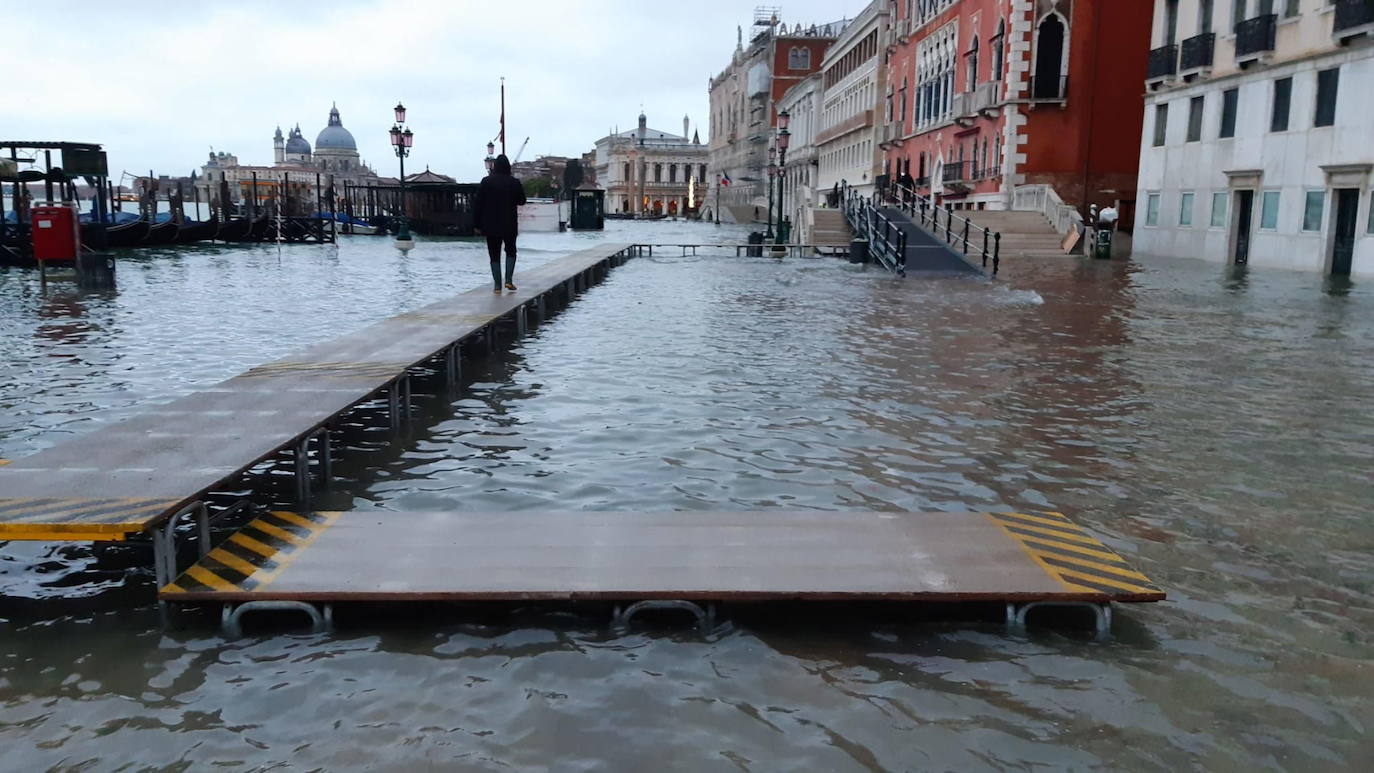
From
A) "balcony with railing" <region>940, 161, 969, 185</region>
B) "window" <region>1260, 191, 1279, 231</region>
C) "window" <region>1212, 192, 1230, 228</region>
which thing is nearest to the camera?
"window" <region>1260, 191, 1279, 231</region>

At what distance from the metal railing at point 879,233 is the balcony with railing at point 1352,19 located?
992 cm

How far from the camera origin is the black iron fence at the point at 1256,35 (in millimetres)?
26594

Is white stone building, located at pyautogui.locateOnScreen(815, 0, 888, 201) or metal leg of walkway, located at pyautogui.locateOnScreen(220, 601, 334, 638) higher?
white stone building, located at pyautogui.locateOnScreen(815, 0, 888, 201)

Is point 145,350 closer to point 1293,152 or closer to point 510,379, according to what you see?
point 510,379

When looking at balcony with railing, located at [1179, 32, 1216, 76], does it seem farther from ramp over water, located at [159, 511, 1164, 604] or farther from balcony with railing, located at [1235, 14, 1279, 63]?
ramp over water, located at [159, 511, 1164, 604]

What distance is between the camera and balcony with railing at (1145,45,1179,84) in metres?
31.7

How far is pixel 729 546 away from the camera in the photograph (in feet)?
18.4

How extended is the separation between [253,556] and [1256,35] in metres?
28.2

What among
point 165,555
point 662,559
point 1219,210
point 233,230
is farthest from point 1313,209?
point 233,230

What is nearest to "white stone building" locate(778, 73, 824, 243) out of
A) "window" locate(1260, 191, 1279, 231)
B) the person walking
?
→ "window" locate(1260, 191, 1279, 231)

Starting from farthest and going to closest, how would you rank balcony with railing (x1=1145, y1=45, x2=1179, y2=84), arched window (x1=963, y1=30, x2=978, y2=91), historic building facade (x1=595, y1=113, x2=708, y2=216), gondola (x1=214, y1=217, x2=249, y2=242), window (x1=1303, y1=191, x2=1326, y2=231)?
historic building facade (x1=595, y1=113, x2=708, y2=216), gondola (x1=214, y1=217, x2=249, y2=242), arched window (x1=963, y1=30, x2=978, y2=91), balcony with railing (x1=1145, y1=45, x2=1179, y2=84), window (x1=1303, y1=191, x2=1326, y2=231)

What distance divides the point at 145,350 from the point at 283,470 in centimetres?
675

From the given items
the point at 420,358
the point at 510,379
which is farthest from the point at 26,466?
the point at 510,379

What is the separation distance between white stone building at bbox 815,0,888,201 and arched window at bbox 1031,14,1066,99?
2217 cm
